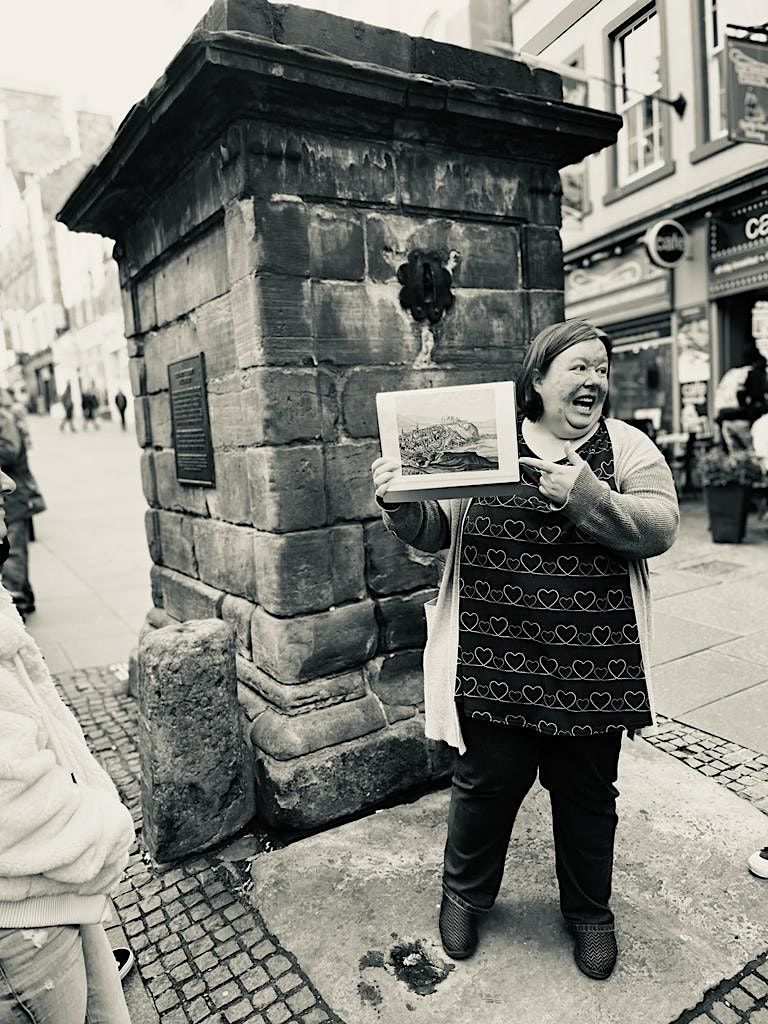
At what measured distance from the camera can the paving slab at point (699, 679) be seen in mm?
4418

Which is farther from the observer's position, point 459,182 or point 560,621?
point 459,182

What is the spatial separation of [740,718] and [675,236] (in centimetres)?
903

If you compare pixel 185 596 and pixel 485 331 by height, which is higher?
pixel 485 331

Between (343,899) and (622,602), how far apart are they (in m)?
1.49

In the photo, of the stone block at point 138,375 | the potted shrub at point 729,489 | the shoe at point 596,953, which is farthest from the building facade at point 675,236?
the shoe at point 596,953

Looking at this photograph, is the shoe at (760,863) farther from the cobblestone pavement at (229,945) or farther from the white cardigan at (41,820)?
the white cardigan at (41,820)

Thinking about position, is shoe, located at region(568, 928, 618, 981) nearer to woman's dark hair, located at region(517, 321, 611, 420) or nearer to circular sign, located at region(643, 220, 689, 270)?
woman's dark hair, located at region(517, 321, 611, 420)

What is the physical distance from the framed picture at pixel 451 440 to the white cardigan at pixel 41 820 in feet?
3.42

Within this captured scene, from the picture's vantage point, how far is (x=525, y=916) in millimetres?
2578

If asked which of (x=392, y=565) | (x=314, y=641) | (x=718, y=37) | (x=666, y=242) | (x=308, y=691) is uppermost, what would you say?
(x=718, y=37)

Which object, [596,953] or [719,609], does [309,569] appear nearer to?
[596,953]

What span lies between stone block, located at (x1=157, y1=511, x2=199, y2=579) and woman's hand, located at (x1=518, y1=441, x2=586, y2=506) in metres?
2.71

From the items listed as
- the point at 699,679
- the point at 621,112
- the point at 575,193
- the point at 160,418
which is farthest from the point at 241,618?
the point at 575,193

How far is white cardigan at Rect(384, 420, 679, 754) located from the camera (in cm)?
199
